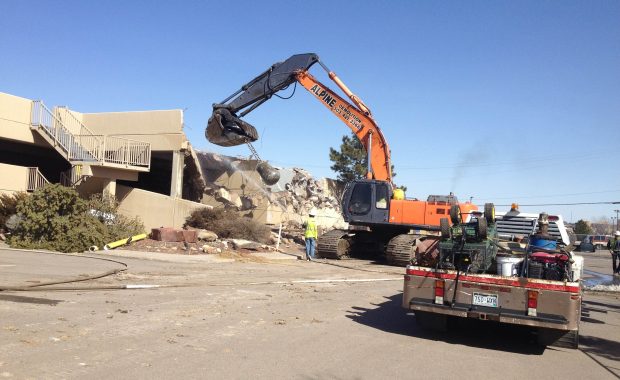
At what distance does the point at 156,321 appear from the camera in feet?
25.1

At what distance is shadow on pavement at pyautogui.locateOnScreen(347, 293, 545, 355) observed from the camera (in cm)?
772

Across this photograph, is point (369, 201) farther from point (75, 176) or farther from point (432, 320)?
point (75, 176)

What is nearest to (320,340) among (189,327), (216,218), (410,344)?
(410,344)

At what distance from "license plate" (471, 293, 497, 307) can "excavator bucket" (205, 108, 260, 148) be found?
1452cm

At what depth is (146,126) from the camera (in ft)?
86.0

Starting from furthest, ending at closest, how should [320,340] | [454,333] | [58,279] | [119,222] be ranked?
[119,222]
[58,279]
[454,333]
[320,340]

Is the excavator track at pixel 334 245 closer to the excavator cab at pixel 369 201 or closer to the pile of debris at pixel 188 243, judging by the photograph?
the excavator cab at pixel 369 201

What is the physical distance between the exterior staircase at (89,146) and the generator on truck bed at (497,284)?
1811 centimetres

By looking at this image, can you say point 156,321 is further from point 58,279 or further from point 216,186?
point 216,186

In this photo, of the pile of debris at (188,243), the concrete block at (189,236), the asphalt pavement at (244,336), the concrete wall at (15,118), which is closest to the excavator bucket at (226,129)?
the concrete block at (189,236)

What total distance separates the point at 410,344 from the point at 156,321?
3678mm

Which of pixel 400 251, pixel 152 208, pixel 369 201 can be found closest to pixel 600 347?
pixel 400 251

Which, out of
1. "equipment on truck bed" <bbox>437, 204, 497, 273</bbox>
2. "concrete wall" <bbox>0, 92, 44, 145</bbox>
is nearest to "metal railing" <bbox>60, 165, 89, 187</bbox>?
"concrete wall" <bbox>0, 92, 44, 145</bbox>

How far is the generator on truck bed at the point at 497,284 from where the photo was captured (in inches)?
270
